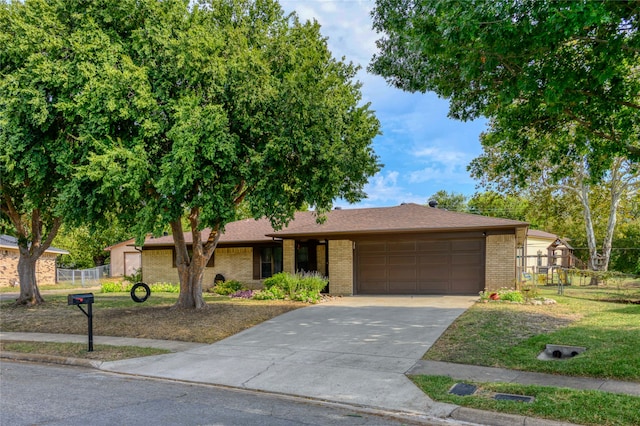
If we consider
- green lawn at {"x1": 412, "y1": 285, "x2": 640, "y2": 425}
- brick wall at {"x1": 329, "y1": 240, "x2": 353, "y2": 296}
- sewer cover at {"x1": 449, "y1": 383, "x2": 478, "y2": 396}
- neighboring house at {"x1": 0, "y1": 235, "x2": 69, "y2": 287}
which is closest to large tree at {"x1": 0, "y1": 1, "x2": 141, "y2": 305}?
sewer cover at {"x1": 449, "y1": 383, "x2": 478, "y2": 396}

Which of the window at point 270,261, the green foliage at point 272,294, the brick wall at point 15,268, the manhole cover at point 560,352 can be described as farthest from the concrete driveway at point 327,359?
the brick wall at point 15,268

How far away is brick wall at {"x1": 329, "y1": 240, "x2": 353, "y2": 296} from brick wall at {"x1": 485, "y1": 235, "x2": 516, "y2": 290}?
5509 millimetres

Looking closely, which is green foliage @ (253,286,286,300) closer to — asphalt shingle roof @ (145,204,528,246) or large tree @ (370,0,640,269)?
asphalt shingle roof @ (145,204,528,246)

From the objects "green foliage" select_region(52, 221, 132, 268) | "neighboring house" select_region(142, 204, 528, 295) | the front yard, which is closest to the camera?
the front yard

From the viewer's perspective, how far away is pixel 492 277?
1717cm

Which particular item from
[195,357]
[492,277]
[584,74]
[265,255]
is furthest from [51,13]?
[492,277]

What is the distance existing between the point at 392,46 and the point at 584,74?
399 cm

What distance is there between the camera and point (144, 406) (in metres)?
5.86

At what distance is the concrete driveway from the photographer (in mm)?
6527

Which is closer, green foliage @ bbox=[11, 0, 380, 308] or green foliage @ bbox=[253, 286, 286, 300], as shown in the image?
green foliage @ bbox=[11, 0, 380, 308]

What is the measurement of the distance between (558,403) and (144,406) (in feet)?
17.3

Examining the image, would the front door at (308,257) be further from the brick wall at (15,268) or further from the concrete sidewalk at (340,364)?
the brick wall at (15,268)

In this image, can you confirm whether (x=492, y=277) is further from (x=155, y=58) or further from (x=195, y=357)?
(x=155, y=58)

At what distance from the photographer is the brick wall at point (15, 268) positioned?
100 ft
